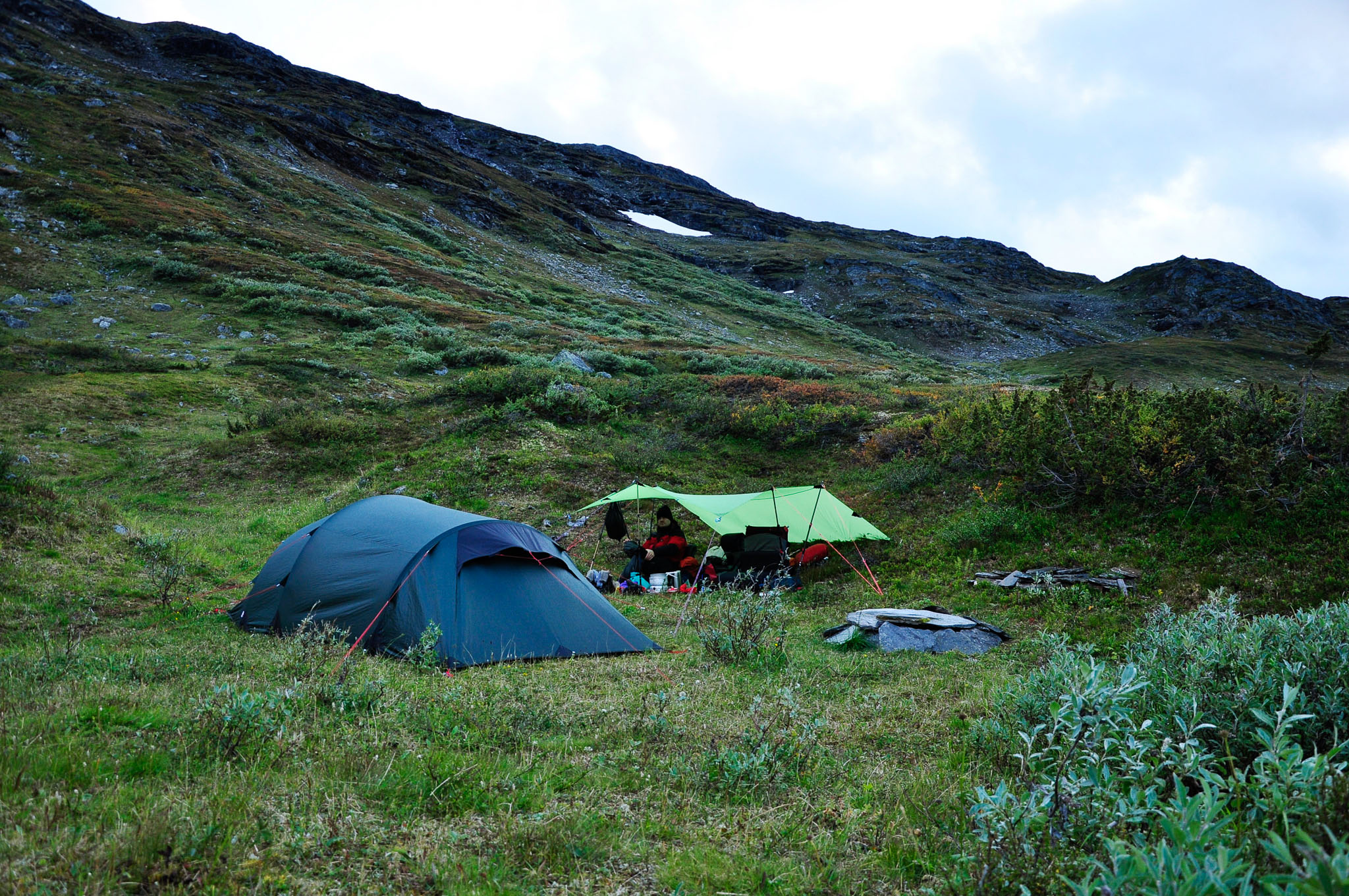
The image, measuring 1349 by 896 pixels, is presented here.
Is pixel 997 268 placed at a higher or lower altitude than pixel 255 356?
higher

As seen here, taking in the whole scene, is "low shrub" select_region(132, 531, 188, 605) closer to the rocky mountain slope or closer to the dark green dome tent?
the dark green dome tent

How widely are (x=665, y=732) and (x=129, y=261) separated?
38073 mm

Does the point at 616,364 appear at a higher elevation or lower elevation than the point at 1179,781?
higher

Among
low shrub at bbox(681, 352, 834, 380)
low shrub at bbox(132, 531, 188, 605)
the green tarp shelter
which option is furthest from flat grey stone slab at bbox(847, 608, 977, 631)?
low shrub at bbox(681, 352, 834, 380)

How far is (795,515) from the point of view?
1295cm

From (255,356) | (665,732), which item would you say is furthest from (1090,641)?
(255,356)

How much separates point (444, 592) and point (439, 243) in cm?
5430

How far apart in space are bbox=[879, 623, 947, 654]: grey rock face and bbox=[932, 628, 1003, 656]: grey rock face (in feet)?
0.12

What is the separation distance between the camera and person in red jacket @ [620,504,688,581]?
13.3m

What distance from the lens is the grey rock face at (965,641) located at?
830cm

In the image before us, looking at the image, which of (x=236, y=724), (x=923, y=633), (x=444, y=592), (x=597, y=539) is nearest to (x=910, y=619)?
(x=923, y=633)

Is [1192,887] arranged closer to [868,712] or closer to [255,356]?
[868,712]

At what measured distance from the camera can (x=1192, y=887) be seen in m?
Result: 1.75

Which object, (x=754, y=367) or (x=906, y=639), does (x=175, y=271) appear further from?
(x=906, y=639)
